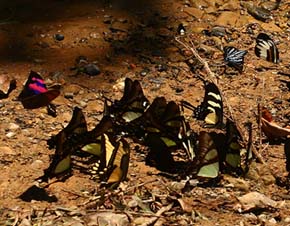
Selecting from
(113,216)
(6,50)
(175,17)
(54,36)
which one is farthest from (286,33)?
(113,216)

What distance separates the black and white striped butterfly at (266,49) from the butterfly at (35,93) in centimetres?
99

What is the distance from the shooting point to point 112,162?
235cm

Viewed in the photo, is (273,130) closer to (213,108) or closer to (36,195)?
(213,108)

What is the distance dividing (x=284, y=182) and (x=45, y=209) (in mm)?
801

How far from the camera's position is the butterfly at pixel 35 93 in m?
2.76

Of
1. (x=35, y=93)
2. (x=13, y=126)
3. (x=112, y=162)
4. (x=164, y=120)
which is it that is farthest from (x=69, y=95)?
(x=112, y=162)

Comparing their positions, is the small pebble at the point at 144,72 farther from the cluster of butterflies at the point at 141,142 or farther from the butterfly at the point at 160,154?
the butterfly at the point at 160,154

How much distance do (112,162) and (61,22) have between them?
1232 millimetres

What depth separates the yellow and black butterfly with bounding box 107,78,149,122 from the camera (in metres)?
2.66

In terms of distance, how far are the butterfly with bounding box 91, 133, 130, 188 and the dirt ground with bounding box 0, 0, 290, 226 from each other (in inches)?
1.8

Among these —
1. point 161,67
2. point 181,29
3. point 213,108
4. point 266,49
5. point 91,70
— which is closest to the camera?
point 213,108

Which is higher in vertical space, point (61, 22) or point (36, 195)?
point (61, 22)

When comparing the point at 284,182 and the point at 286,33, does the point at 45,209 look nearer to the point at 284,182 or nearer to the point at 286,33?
the point at 284,182

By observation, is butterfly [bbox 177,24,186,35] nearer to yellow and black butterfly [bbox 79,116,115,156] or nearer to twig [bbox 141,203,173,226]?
yellow and black butterfly [bbox 79,116,115,156]
